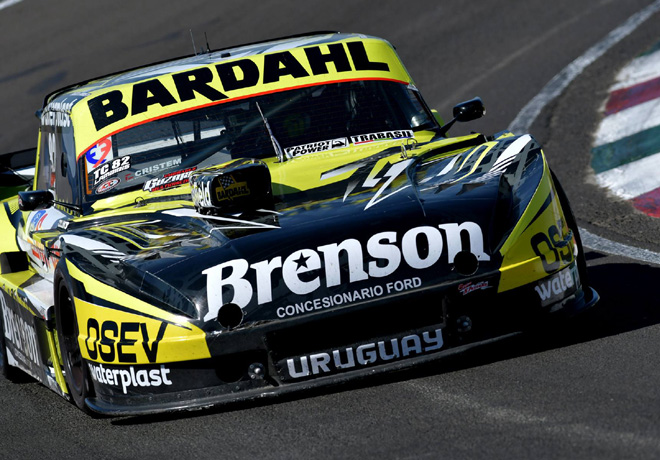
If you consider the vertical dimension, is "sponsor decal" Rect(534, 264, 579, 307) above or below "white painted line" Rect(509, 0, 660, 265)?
above

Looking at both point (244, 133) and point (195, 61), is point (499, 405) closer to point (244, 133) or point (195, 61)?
point (244, 133)

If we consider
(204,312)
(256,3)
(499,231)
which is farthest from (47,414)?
(256,3)

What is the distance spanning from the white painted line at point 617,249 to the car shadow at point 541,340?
2.07 feet

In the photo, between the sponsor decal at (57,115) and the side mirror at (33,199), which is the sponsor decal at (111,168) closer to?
the side mirror at (33,199)

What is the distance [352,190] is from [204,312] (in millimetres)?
913

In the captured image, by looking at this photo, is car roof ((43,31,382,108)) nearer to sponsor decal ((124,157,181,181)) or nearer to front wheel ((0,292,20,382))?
sponsor decal ((124,157,181,181))

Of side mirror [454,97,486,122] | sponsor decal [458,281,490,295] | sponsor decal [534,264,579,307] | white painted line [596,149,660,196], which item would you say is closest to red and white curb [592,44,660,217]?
white painted line [596,149,660,196]

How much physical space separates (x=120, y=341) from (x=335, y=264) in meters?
0.81

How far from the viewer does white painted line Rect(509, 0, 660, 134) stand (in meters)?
10.3

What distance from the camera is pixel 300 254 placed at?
161 inches

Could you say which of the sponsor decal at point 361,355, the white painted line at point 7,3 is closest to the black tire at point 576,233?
the sponsor decal at point 361,355

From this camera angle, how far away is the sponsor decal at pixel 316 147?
5445 millimetres

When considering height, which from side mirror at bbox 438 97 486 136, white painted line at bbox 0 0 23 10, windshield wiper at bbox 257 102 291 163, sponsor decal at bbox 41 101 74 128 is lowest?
white painted line at bbox 0 0 23 10

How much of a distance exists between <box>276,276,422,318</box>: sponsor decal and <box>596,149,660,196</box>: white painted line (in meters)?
3.85
